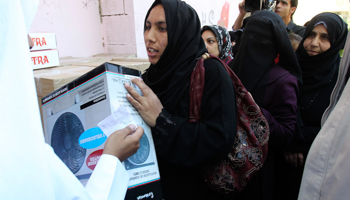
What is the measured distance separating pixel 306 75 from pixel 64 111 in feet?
5.98

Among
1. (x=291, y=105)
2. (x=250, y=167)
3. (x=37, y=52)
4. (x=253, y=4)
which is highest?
(x=253, y=4)

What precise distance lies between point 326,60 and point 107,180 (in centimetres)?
195

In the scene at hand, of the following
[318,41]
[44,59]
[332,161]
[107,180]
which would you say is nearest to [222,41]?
[318,41]

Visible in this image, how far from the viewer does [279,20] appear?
1685mm

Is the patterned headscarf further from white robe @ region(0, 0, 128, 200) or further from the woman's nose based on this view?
white robe @ region(0, 0, 128, 200)

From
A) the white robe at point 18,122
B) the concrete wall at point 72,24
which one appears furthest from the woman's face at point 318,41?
the concrete wall at point 72,24

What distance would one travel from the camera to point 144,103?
104cm

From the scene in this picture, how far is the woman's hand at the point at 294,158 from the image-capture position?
1739 millimetres

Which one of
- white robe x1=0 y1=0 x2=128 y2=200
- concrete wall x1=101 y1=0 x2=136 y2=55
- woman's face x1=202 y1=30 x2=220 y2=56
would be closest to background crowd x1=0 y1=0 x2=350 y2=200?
white robe x1=0 y1=0 x2=128 y2=200

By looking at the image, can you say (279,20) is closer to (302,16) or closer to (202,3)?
(202,3)

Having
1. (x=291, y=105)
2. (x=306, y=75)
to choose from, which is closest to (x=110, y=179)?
(x=291, y=105)

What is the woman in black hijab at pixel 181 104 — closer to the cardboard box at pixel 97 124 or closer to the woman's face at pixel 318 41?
the cardboard box at pixel 97 124

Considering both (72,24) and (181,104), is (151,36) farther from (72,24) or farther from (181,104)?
(72,24)

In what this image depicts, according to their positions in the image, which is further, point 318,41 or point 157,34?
point 318,41
